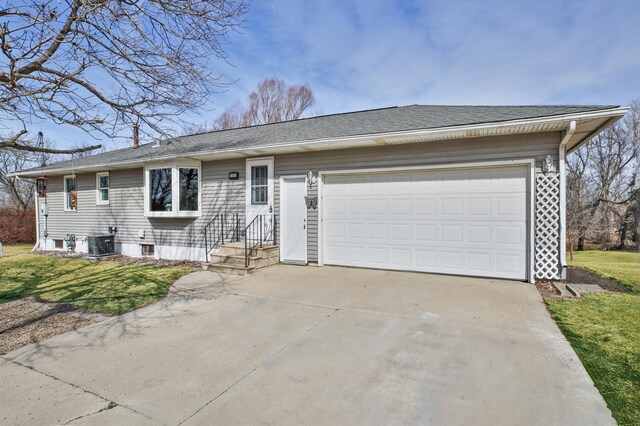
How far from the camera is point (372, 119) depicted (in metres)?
8.21

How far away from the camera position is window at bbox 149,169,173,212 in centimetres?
961

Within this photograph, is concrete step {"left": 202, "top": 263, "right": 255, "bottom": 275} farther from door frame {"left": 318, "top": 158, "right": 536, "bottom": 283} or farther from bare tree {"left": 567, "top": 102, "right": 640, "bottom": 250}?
bare tree {"left": 567, "top": 102, "right": 640, "bottom": 250}

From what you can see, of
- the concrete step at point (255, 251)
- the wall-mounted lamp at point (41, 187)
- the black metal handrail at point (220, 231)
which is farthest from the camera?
the wall-mounted lamp at point (41, 187)

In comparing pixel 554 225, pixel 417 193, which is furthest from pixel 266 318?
pixel 554 225

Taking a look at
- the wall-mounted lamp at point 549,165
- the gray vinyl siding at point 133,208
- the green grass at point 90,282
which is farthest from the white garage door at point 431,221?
the green grass at point 90,282

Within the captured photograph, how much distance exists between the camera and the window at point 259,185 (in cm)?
839

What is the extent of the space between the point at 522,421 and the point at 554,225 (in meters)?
4.70

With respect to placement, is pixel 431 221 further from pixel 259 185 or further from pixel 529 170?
pixel 259 185

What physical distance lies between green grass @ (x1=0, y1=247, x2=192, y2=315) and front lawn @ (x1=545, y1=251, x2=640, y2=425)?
548cm

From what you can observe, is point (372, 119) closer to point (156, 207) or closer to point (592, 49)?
point (156, 207)

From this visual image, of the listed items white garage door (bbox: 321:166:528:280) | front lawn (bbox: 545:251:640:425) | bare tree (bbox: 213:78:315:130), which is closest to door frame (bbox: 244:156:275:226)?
white garage door (bbox: 321:166:528:280)

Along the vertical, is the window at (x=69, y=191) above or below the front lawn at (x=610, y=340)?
above

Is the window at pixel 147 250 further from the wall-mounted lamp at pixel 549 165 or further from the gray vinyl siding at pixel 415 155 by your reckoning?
the wall-mounted lamp at pixel 549 165

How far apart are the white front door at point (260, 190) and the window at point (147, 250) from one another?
394 centimetres
